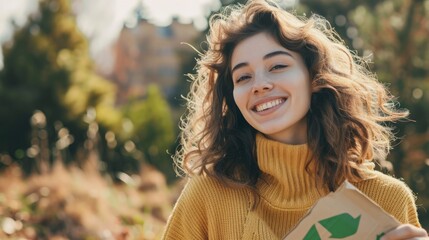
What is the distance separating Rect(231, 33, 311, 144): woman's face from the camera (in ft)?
8.20

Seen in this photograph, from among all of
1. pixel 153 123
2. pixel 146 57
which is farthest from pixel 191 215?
pixel 146 57

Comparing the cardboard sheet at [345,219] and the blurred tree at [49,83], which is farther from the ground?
the blurred tree at [49,83]

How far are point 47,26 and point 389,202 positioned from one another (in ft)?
47.2

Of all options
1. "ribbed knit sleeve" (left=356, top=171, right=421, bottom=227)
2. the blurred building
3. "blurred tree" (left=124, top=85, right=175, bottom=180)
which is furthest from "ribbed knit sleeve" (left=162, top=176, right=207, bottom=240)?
the blurred building

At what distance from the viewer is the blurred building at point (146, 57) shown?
110 feet

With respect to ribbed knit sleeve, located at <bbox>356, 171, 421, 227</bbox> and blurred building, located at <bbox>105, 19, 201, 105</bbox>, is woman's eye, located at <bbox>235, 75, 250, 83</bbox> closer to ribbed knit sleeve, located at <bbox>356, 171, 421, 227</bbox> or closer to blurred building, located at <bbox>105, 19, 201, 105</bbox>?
ribbed knit sleeve, located at <bbox>356, 171, 421, 227</bbox>

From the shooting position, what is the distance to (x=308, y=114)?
2.70 meters

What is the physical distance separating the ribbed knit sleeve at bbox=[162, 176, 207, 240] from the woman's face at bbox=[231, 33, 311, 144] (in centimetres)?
35

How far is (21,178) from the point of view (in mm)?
8469

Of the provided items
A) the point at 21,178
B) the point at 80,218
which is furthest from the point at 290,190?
the point at 21,178

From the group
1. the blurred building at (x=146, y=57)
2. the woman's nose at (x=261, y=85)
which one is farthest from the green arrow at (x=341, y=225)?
the blurred building at (x=146, y=57)

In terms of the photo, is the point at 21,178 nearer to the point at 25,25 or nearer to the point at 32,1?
the point at 25,25

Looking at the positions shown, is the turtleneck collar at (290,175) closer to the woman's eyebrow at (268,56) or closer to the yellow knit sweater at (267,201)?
the yellow knit sweater at (267,201)

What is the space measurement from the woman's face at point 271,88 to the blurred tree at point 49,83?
436 inches
